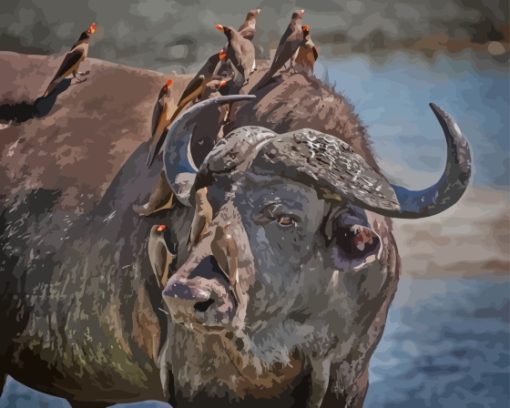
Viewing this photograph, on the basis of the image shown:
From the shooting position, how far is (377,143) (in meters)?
2.61

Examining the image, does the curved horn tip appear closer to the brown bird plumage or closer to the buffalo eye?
the buffalo eye

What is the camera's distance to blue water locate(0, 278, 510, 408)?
8.39 ft

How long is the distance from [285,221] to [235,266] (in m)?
0.18

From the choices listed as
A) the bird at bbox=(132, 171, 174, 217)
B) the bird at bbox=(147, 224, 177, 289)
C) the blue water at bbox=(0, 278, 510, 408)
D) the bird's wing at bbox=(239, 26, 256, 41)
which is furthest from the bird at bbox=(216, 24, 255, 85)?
the blue water at bbox=(0, 278, 510, 408)

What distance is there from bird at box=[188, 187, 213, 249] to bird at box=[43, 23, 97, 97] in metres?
0.76

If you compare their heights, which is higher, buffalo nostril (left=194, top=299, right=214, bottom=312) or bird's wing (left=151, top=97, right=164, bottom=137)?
bird's wing (left=151, top=97, right=164, bottom=137)

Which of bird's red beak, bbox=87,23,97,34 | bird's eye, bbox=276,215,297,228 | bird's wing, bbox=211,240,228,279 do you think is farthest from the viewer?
bird's red beak, bbox=87,23,97,34

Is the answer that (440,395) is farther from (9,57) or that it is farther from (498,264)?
(9,57)

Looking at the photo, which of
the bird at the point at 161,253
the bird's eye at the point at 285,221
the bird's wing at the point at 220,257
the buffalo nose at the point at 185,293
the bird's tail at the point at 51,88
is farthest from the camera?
the bird's tail at the point at 51,88

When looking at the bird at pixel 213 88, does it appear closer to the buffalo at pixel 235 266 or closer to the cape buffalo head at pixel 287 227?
the buffalo at pixel 235 266

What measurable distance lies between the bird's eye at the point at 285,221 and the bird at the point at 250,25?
642mm

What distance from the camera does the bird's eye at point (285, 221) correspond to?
2.30 meters

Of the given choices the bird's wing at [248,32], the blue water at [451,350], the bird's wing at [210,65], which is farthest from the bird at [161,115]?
the blue water at [451,350]

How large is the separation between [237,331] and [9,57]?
122 cm
